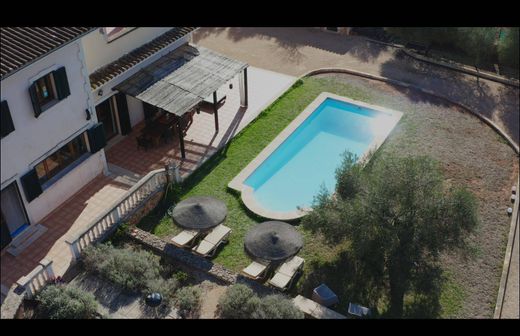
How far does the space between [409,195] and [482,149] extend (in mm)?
11111

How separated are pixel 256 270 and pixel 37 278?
7.84 m

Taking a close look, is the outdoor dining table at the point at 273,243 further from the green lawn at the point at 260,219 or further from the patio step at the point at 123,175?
the patio step at the point at 123,175

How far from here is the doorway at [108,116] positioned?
89.0ft

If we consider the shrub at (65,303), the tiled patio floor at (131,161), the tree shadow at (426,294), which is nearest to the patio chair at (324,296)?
the tree shadow at (426,294)

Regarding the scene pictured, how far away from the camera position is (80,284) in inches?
822

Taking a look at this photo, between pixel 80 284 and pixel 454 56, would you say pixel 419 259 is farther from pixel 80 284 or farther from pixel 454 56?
pixel 454 56

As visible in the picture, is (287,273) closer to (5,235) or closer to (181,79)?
(5,235)

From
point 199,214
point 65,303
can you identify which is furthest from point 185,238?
point 65,303

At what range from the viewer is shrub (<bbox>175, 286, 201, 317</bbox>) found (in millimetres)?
20031

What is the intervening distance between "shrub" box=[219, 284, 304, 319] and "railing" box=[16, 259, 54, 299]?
6277 mm

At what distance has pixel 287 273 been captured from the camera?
21.1 metres

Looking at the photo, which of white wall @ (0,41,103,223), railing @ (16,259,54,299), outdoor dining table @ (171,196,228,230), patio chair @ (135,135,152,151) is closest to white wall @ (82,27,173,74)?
white wall @ (0,41,103,223)

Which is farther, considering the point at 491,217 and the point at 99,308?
the point at 491,217
